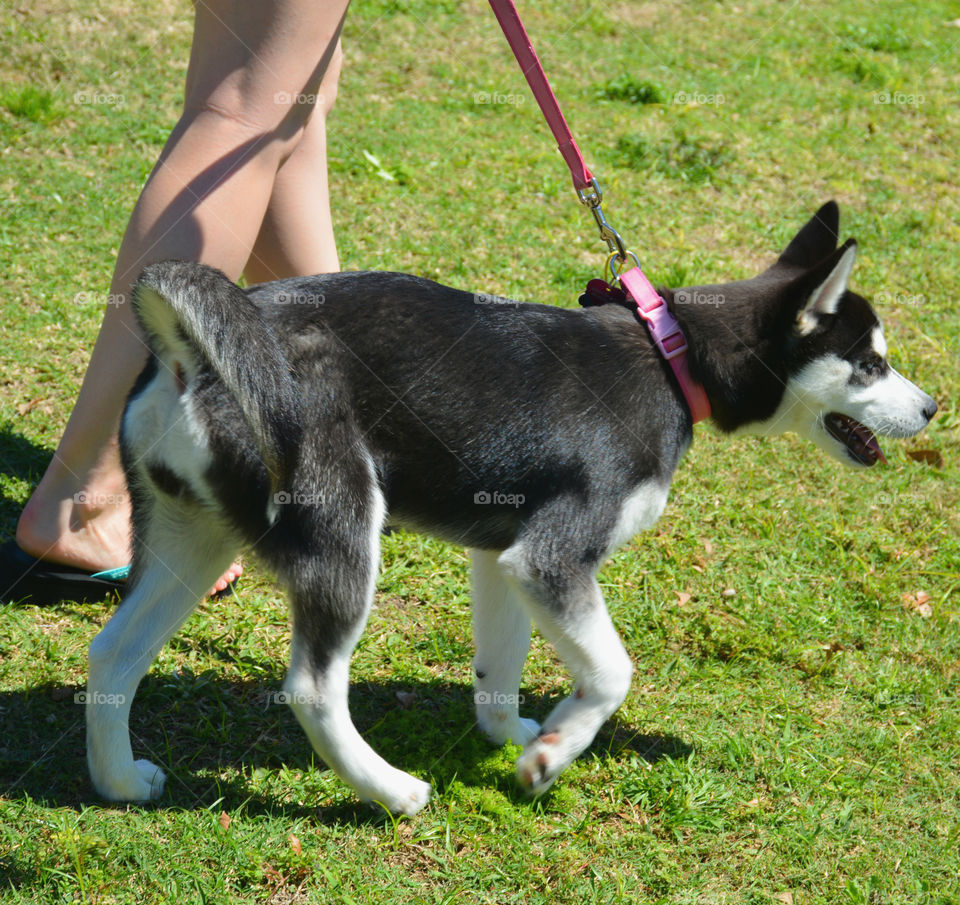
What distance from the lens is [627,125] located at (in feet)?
22.0

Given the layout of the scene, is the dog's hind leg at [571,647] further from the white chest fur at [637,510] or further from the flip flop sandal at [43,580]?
→ the flip flop sandal at [43,580]

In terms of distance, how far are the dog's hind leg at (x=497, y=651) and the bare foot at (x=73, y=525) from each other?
3.68 feet

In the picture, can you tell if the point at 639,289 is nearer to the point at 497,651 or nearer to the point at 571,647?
the point at 571,647

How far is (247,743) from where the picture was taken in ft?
9.75

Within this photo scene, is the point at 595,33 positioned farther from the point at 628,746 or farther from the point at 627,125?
the point at 628,746

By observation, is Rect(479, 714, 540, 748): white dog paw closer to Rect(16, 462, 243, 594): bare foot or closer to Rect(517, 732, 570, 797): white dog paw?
Rect(517, 732, 570, 797): white dog paw

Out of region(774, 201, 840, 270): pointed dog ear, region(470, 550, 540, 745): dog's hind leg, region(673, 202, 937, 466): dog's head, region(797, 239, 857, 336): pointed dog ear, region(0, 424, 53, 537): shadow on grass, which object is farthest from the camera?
region(0, 424, 53, 537): shadow on grass

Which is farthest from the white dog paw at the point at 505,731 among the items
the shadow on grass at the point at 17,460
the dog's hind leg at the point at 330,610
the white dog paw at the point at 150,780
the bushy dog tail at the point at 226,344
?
the shadow on grass at the point at 17,460

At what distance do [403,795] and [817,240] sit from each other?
6.80 feet

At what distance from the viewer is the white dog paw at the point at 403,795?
2664mm

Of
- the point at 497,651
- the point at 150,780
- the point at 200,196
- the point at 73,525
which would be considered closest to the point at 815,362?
the point at 497,651

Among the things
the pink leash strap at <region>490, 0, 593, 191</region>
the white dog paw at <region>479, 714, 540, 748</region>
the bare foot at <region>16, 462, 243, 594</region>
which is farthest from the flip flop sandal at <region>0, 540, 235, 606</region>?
the pink leash strap at <region>490, 0, 593, 191</region>

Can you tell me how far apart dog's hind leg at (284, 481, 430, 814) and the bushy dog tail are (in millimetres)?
204

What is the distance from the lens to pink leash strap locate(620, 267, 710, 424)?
9.37 ft
